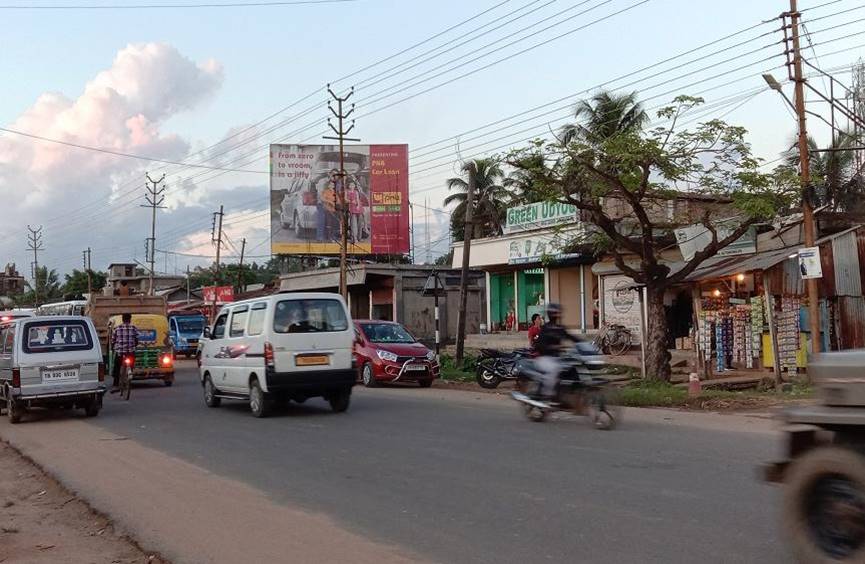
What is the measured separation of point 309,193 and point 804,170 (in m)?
32.2

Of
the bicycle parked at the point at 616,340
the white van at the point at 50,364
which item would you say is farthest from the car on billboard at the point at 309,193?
the white van at the point at 50,364

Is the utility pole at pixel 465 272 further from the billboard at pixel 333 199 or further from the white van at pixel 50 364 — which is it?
the billboard at pixel 333 199

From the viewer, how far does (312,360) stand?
558 inches

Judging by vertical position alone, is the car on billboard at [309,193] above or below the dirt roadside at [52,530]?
above

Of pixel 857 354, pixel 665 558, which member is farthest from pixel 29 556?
pixel 857 354

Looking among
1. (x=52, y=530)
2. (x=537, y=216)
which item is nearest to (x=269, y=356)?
(x=52, y=530)

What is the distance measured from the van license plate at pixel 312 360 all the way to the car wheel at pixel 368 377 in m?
6.32

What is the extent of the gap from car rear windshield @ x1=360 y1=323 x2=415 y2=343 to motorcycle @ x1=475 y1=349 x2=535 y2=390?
2061mm

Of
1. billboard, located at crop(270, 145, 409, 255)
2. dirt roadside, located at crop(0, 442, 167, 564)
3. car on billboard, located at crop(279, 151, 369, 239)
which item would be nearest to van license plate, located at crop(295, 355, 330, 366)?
dirt roadside, located at crop(0, 442, 167, 564)

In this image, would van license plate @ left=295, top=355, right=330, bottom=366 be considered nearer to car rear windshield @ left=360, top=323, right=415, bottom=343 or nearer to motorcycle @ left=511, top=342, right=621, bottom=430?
motorcycle @ left=511, top=342, right=621, bottom=430

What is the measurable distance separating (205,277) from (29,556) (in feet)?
283

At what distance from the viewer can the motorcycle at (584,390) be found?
12078 mm

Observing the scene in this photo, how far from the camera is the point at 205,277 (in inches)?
3524

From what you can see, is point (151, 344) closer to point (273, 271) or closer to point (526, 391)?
point (526, 391)
